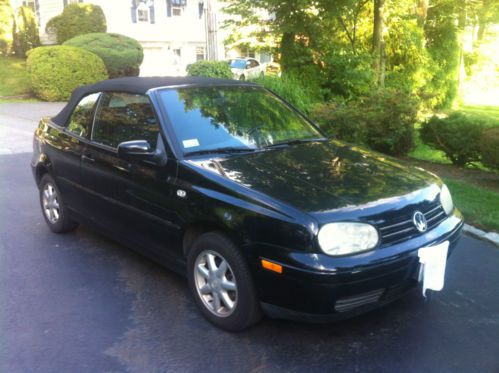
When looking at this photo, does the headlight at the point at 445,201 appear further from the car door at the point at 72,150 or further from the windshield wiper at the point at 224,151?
the car door at the point at 72,150

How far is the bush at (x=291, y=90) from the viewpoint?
437 inches

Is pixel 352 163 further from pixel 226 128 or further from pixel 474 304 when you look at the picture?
pixel 474 304

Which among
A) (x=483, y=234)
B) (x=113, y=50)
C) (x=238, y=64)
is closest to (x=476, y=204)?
(x=483, y=234)

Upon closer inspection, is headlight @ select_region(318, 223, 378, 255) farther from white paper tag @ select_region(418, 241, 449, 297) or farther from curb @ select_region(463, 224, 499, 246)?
curb @ select_region(463, 224, 499, 246)

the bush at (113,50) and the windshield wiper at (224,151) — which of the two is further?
the bush at (113,50)

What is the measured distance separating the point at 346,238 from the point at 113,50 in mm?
20553

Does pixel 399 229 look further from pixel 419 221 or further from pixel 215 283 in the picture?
pixel 215 283

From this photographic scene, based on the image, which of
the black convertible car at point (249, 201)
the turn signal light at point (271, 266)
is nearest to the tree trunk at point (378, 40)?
the black convertible car at point (249, 201)

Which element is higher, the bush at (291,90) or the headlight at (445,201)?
the bush at (291,90)

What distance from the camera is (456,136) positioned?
26.8ft

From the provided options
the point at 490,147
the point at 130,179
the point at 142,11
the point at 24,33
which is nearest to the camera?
the point at 130,179

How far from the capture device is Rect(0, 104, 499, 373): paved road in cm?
323

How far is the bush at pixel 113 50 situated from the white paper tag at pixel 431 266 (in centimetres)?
2010

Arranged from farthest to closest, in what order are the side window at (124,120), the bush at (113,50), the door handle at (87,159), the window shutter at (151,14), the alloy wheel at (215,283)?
the window shutter at (151,14) < the bush at (113,50) < the door handle at (87,159) < the side window at (124,120) < the alloy wheel at (215,283)
